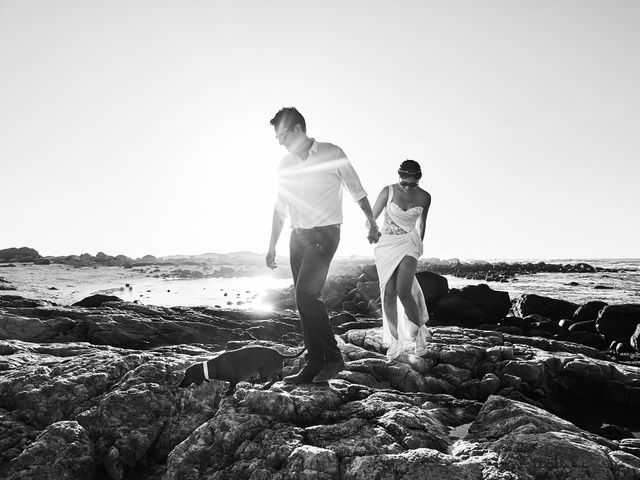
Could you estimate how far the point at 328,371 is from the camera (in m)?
4.27

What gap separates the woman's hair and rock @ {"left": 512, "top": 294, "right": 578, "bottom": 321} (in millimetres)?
9543

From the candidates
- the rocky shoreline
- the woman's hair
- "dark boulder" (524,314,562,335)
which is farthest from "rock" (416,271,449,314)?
the woman's hair

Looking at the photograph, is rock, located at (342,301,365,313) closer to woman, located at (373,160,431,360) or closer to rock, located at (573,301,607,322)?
rock, located at (573,301,607,322)

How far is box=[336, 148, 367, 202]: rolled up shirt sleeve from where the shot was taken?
14.1 ft

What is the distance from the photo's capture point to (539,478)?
2596 millimetres

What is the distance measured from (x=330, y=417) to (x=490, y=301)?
33.5 feet

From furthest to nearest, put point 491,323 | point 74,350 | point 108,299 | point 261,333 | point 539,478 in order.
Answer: point 491,323
point 108,299
point 261,333
point 74,350
point 539,478

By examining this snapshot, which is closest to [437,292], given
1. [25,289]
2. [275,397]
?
[275,397]

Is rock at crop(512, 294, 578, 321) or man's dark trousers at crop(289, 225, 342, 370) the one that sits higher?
man's dark trousers at crop(289, 225, 342, 370)

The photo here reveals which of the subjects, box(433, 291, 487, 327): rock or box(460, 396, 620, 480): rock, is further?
box(433, 291, 487, 327): rock

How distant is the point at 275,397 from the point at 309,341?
76 cm

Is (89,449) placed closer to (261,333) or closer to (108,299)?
(261,333)

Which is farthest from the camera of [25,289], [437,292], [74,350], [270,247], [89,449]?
[25,289]

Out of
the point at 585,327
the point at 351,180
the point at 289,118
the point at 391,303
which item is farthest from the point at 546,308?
the point at 289,118
